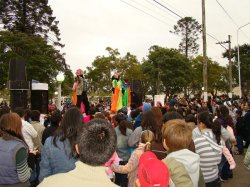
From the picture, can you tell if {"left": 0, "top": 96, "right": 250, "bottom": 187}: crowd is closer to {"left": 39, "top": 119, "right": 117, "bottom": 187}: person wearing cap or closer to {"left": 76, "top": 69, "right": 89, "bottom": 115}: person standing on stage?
{"left": 39, "top": 119, "right": 117, "bottom": 187}: person wearing cap

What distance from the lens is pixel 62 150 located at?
375cm

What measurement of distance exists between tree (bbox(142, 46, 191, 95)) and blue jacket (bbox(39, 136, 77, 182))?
38.2 meters

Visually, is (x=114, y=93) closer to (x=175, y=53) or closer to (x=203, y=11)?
(x=203, y=11)

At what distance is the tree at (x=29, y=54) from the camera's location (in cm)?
2981

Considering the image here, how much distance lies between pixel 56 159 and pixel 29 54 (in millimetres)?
28359

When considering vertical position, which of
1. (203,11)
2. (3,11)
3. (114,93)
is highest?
(3,11)

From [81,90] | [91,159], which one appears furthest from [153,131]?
[81,90]

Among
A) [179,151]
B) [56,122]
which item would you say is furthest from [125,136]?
[179,151]

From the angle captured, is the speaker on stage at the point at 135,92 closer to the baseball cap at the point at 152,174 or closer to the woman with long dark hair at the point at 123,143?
the woman with long dark hair at the point at 123,143

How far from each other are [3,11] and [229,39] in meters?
21.3

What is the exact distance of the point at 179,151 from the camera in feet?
10.4

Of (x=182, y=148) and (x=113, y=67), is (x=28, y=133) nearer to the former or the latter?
(x=182, y=148)

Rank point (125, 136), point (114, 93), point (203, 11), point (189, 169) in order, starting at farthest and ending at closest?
point (203, 11), point (114, 93), point (125, 136), point (189, 169)

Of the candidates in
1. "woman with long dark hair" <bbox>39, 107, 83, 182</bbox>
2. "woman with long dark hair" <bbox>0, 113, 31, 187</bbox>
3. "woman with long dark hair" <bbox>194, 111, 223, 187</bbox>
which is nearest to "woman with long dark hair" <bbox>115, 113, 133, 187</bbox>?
"woman with long dark hair" <bbox>194, 111, 223, 187</bbox>
